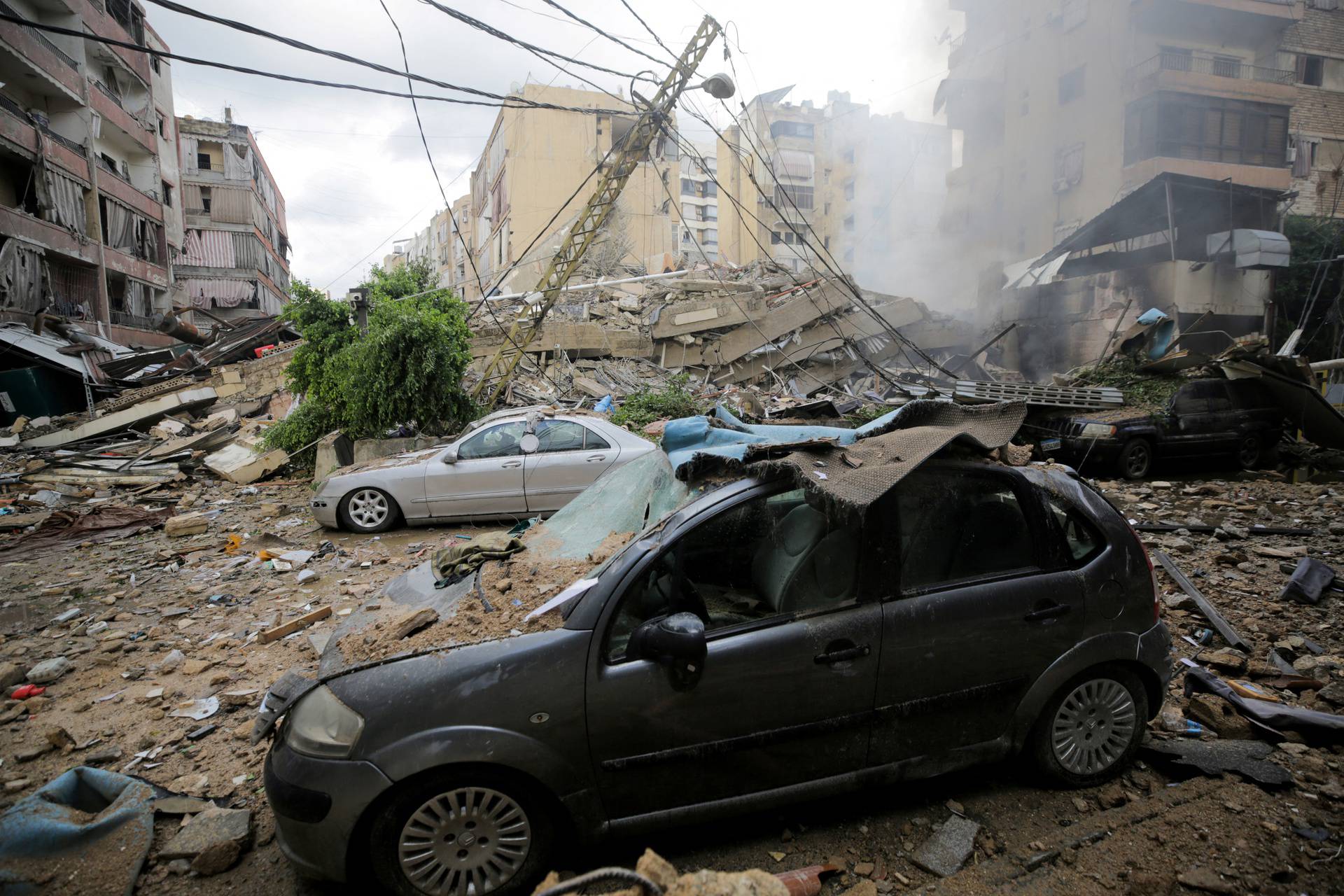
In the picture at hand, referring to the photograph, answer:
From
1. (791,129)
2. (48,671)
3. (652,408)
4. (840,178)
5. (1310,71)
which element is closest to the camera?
(48,671)

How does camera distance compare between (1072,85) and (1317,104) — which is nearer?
(1317,104)

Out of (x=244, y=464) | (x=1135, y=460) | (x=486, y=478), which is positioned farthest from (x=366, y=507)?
(x=1135, y=460)

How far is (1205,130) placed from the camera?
25.3 metres

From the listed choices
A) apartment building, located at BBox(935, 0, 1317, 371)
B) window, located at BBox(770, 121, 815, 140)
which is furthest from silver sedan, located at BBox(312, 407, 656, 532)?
window, located at BBox(770, 121, 815, 140)

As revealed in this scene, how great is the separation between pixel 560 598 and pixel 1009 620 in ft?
6.01

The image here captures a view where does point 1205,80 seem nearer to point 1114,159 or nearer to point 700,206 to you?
point 1114,159

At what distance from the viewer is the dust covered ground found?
2576mm

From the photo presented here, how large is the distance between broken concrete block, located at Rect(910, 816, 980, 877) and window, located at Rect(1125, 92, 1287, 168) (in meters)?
30.4

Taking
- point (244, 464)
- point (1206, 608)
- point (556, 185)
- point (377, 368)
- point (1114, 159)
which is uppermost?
point (556, 185)

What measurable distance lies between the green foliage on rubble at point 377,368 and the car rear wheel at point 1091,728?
401 inches

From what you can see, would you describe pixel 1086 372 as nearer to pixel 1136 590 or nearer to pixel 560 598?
pixel 1136 590

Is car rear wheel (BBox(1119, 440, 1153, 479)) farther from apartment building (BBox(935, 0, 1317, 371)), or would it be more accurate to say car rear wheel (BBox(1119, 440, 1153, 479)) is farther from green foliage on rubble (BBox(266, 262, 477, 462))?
green foliage on rubble (BBox(266, 262, 477, 462))

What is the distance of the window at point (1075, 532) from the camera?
2.98 m

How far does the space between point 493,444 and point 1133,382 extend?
11.4m
